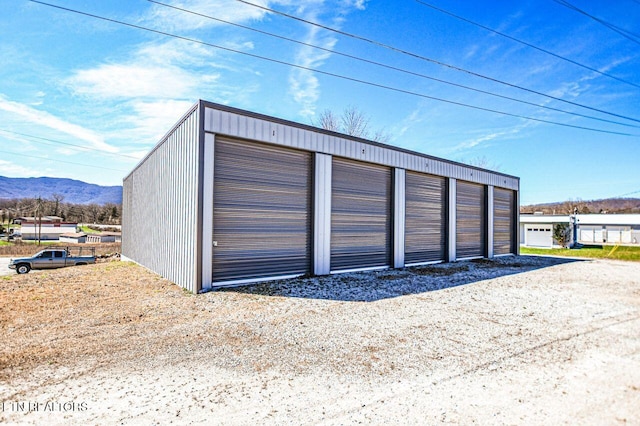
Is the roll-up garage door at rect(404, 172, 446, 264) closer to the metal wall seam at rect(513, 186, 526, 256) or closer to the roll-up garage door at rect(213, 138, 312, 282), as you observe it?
the roll-up garage door at rect(213, 138, 312, 282)

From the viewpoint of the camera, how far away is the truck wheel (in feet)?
56.4

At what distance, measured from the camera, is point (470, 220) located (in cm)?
1672

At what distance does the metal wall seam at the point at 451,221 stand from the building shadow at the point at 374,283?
216 centimetres

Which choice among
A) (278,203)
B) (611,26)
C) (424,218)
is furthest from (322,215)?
(611,26)

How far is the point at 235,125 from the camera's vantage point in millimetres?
8711

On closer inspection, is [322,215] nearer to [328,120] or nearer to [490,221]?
Answer: [490,221]

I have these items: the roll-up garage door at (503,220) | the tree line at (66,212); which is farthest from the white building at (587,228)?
the tree line at (66,212)

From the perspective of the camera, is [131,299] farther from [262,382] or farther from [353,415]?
[353,415]

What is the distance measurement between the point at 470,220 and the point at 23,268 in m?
23.5

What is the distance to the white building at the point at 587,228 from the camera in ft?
102

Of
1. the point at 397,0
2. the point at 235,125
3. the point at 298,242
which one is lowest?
the point at 298,242

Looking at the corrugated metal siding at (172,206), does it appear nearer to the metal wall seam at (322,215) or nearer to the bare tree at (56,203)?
the metal wall seam at (322,215)

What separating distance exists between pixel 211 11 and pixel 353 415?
8.56 metres

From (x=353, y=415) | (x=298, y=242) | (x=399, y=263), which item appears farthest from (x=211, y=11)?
(x=399, y=263)
